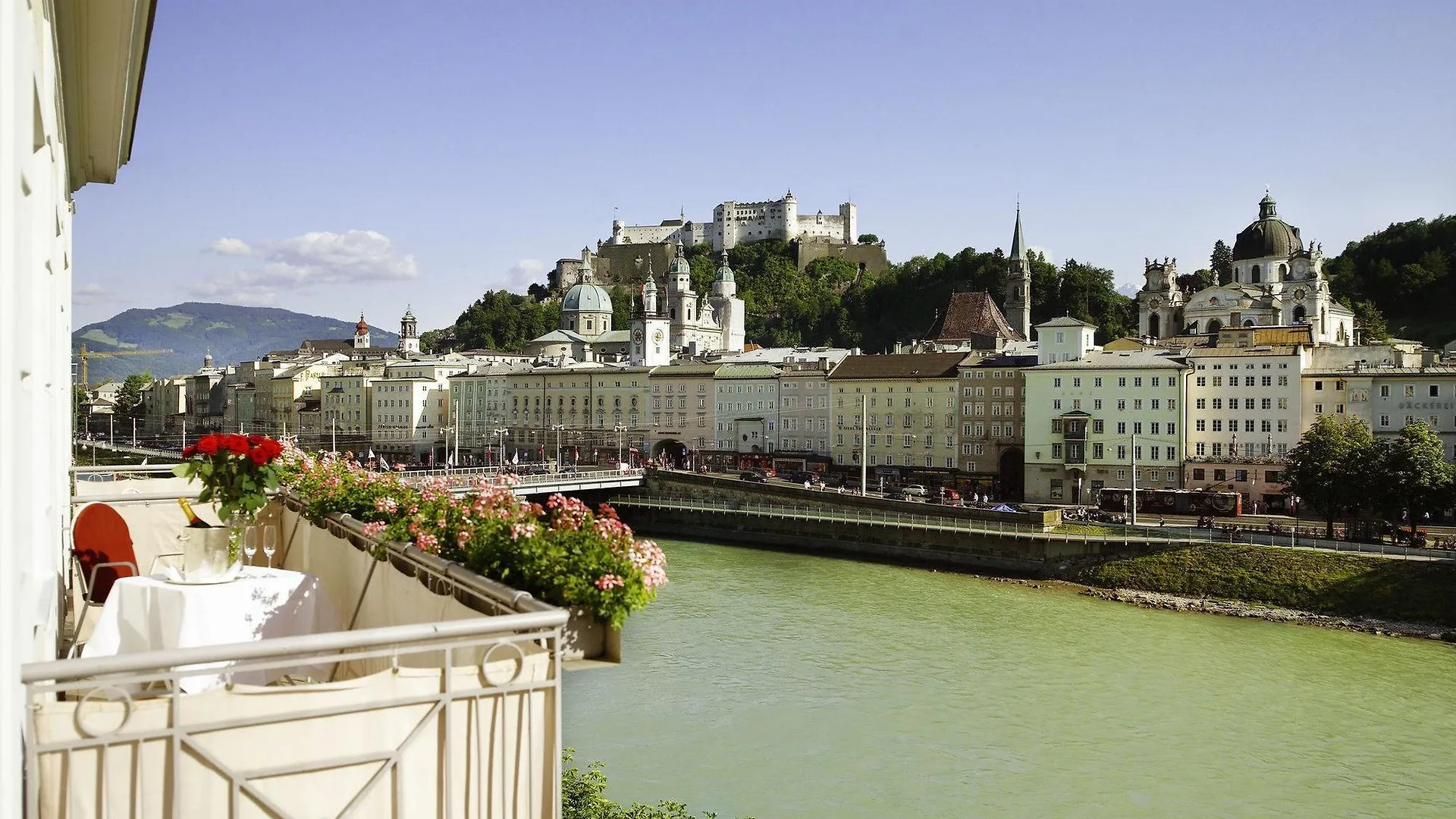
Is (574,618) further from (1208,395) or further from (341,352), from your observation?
(341,352)

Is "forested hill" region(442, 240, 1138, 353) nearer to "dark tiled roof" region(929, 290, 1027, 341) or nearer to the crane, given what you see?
"dark tiled roof" region(929, 290, 1027, 341)

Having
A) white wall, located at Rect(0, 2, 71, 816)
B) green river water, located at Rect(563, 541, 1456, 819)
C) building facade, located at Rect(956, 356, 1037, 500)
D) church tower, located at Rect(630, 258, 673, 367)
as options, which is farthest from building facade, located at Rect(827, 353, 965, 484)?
white wall, located at Rect(0, 2, 71, 816)

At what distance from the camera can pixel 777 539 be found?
116 feet

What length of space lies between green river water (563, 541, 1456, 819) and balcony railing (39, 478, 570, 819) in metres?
10.1

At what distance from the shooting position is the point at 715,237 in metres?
96.7

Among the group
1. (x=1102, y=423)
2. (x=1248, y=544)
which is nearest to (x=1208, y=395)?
(x=1102, y=423)

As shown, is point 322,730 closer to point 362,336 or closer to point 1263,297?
point 1263,297

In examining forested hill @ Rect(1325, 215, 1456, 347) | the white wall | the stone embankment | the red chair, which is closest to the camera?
the white wall

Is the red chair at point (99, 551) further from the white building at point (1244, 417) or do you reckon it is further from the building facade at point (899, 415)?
the building facade at point (899, 415)

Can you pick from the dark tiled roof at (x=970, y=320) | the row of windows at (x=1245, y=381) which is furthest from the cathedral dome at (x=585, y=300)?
the row of windows at (x=1245, y=381)

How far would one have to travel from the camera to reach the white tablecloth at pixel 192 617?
377 centimetres

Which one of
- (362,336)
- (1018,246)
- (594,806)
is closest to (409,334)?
(362,336)

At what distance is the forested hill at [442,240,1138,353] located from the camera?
6456 centimetres

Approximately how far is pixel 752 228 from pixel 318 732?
3736 inches
